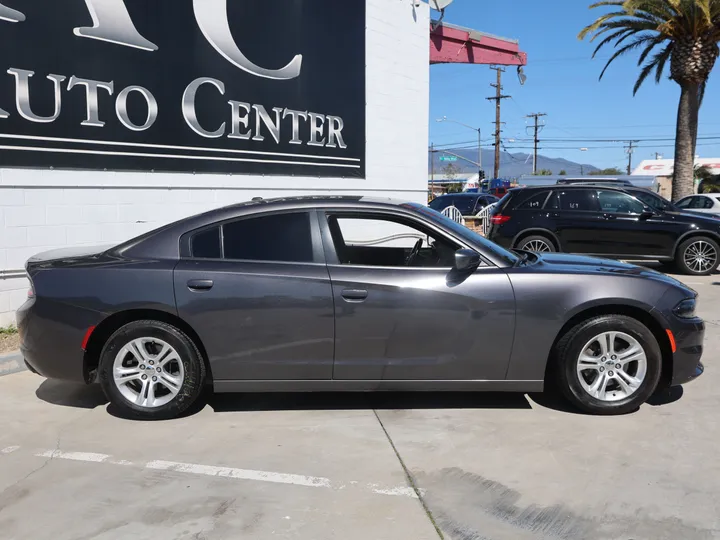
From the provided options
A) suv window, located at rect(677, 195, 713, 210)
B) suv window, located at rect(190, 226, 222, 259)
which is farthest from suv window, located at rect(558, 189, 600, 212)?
suv window, located at rect(190, 226, 222, 259)

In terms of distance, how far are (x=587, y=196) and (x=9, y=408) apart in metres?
10.3

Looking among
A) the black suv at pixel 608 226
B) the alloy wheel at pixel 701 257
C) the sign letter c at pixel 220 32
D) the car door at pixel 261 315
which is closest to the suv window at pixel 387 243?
the car door at pixel 261 315

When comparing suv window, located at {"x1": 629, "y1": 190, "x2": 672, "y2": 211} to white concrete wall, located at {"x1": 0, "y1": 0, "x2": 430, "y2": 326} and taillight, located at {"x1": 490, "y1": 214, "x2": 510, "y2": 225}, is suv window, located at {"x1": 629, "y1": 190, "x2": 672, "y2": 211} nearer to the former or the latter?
taillight, located at {"x1": 490, "y1": 214, "x2": 510, "y2": 225}

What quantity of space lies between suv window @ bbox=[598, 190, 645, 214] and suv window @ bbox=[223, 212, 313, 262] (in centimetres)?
895

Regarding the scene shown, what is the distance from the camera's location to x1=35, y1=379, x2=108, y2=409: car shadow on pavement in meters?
5.22

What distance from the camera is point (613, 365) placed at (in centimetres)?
469

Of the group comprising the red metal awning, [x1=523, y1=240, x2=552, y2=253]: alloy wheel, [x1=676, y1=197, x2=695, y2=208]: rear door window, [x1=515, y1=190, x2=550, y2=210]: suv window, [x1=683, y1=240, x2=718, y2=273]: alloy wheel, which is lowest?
[x1=683, y1=240, x2=718, y2=273]: alloy wheel

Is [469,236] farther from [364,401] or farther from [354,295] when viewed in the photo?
[364,401]

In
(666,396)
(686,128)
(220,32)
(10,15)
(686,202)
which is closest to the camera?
(666,396)

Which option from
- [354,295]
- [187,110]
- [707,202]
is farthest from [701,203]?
[354,295]

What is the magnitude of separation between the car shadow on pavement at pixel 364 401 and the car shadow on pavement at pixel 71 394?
2.97 feet

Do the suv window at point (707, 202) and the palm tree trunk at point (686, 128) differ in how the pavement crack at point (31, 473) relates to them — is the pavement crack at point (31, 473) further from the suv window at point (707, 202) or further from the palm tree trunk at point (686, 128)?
the palm tree trunk at point (686, 128)

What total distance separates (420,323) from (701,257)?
372 inches

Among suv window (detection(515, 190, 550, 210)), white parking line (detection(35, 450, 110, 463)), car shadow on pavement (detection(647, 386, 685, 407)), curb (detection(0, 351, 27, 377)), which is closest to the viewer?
white parking line (detection(35, 450, 110, 463))
